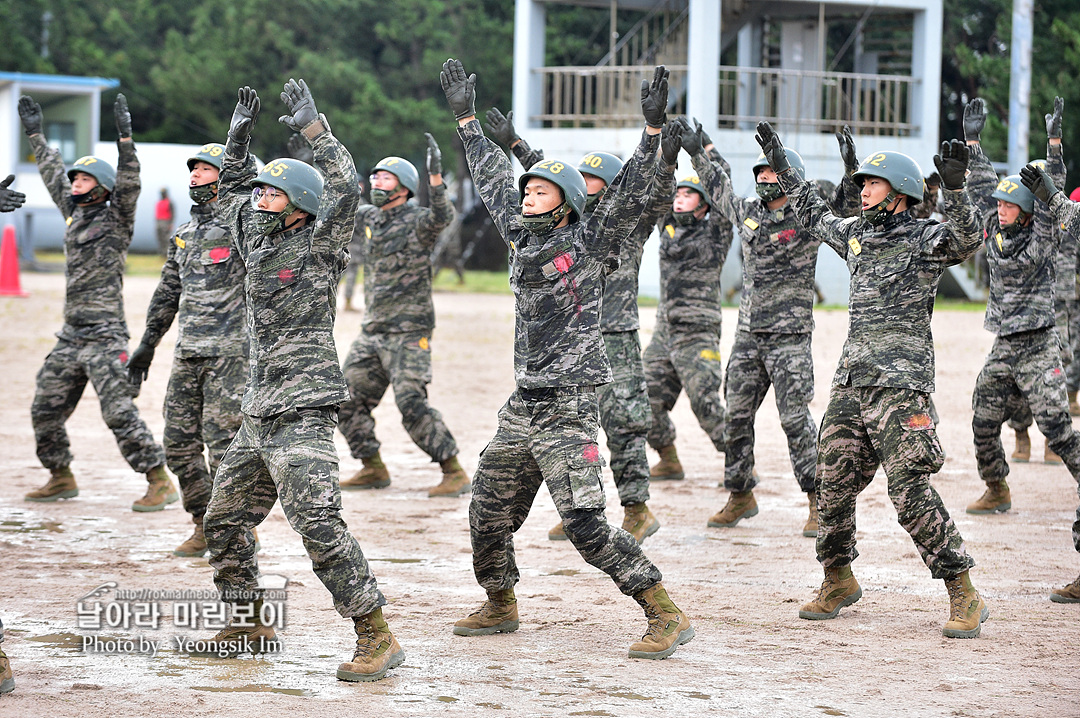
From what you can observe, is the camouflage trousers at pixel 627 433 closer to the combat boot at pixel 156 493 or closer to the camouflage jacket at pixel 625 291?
the camouflage jacket at pixel 625 291

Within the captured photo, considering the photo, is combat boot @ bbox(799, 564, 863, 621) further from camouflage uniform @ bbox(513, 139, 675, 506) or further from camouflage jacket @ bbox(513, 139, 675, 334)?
camouflage jacket @ bbox(513, 139, 675, 334)

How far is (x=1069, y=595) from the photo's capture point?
6.87 m

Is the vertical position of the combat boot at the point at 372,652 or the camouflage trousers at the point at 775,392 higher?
the camouflage trousers at the point at 775,392

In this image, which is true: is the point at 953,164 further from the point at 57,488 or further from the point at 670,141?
the point at 57,488

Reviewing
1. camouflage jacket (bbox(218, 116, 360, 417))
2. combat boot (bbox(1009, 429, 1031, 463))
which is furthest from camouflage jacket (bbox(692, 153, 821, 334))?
combat boot (bbox(1009, 429, 1031, 463))

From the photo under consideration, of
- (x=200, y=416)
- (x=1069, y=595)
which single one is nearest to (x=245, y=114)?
(x=200, y=416)

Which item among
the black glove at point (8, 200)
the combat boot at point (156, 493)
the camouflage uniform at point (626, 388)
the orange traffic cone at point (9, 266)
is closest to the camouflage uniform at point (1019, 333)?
the camouflage uniform at point (626, 388)

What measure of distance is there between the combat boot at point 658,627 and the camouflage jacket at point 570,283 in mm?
1023

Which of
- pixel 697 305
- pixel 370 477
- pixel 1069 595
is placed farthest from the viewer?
pixel 370 477

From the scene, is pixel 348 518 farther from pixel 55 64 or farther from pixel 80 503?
pixel 55 64

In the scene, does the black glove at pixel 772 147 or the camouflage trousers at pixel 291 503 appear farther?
the black glove at pixel 772 147

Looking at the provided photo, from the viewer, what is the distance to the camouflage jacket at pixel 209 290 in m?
7.45

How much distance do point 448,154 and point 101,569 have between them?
3259 cm

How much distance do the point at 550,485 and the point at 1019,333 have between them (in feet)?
14.8
